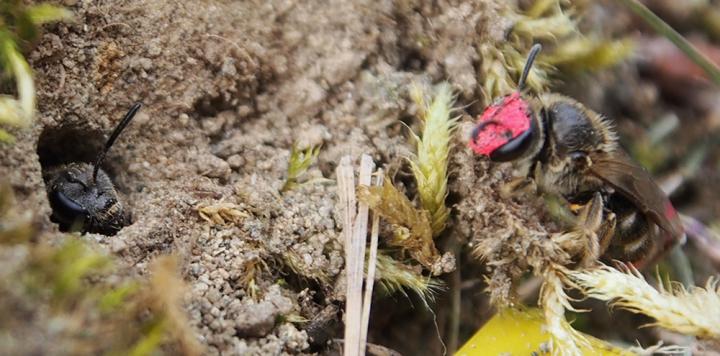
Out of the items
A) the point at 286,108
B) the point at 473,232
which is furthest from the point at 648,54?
the point at 286,108

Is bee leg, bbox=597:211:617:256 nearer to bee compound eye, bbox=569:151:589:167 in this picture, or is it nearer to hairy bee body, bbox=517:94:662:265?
hairy bee body, bbox=517:94:662:265

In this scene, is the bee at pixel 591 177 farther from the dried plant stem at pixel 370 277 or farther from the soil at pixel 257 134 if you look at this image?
the dried plant stem at pixel 370 277

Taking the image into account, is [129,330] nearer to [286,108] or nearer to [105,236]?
[105,236]

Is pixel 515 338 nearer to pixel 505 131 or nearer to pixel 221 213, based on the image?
pixel 505 131

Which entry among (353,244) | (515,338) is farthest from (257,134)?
(515,338)

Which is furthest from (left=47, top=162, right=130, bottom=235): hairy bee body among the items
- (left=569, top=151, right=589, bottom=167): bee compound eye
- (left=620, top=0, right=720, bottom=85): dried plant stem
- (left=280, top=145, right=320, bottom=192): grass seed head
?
(left=620, top=0, right=720, bottom=85): dried plant stem
